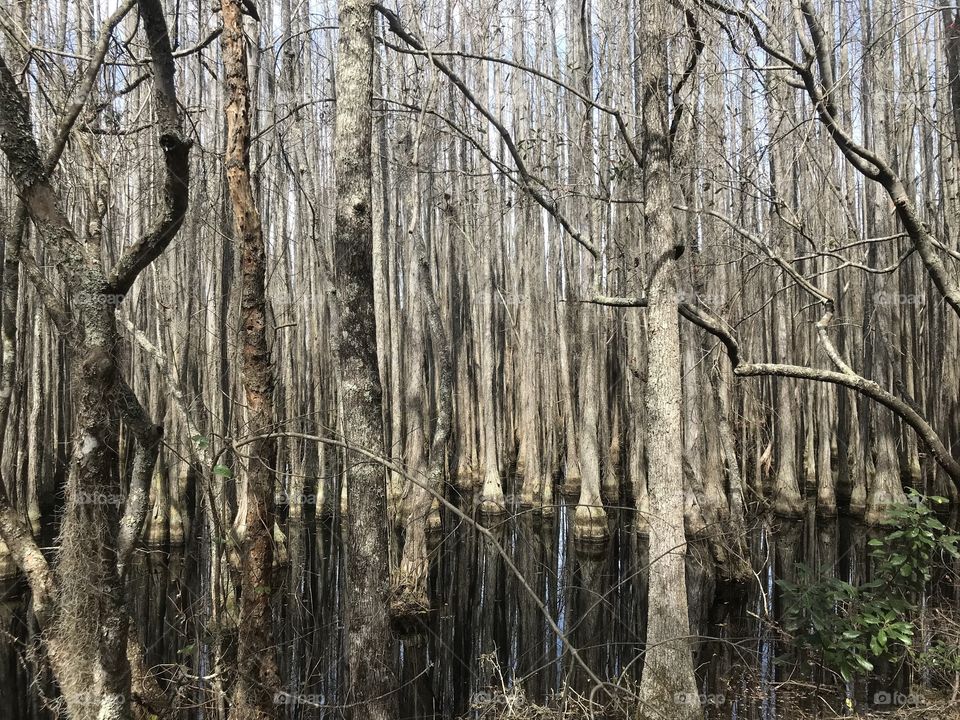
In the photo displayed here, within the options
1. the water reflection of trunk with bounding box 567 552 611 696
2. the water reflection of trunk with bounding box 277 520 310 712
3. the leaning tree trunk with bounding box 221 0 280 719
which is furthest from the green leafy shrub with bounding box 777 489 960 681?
the leaning tree trunk with bounding box 221 0 280 719

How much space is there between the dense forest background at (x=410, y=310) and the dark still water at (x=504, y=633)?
15 centimetres

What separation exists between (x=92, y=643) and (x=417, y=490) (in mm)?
5254

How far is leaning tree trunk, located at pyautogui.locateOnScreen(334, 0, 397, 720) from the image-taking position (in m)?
3.54

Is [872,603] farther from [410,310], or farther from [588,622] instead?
A: [410,310]

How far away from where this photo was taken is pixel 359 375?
142 inches

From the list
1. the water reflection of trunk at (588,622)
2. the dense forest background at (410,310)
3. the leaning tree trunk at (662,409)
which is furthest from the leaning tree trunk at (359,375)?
the leaning tree trunk at (662,409)

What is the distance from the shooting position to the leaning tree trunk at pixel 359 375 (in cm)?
354

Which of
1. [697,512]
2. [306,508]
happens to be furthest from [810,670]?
[306,508]

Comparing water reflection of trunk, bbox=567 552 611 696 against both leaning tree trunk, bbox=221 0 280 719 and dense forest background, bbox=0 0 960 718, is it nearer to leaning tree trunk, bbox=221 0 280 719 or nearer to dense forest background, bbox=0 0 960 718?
dense forest background, bbox=0 0 960 718

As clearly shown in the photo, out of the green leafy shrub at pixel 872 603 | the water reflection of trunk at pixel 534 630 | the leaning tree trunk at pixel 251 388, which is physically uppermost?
the leaning tree trunk at pixel 251 388

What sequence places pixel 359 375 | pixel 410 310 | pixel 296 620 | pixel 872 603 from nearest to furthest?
1. pixel 359 375
2. pixel 872 603
3. pixel 296 620
4. pixel 410 310

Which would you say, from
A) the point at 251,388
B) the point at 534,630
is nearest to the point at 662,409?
the point at 251,388

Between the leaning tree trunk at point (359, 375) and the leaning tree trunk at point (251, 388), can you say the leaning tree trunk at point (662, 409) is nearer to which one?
the leaning tree trunk at point (359, 375)

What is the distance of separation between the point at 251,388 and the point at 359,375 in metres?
0.51
